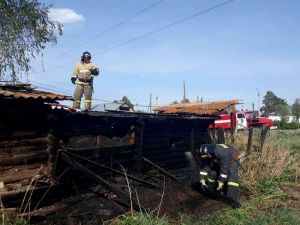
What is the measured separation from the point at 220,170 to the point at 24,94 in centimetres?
481

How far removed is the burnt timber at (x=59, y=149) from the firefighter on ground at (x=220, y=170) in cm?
151

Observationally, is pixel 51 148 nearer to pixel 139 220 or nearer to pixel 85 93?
pixel 139 220

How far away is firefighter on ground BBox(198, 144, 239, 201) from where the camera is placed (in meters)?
8.70

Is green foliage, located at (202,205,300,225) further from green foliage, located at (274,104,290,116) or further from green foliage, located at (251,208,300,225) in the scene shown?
green foliage, located at (274,104,290,116)

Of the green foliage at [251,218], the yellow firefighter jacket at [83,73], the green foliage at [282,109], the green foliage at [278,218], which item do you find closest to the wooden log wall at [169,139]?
the yellow firefighter jacket at [83,73]

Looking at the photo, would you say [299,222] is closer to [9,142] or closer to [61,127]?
[61,127]

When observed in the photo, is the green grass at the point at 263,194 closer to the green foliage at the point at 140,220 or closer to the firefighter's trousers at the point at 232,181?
the green foliage at the point at 140,220

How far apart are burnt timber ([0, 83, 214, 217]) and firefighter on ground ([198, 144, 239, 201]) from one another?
1511 millimetres

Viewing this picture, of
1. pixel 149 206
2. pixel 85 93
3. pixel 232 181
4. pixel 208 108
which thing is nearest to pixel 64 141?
pixel 149 206

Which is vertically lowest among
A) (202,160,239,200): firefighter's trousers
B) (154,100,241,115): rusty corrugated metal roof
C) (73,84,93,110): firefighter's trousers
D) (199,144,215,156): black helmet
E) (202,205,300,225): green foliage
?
(202,205,300,225): green foliage

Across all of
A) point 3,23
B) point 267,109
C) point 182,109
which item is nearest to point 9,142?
point 3,23

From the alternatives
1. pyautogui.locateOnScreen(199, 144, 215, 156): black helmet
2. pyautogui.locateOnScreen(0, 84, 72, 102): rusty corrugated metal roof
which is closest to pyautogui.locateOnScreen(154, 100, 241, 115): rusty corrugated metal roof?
pyautogui.locateOnScreen(199, 144, 215, 156): black helmet

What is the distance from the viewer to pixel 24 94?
23.7 feet

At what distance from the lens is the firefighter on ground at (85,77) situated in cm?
1099
